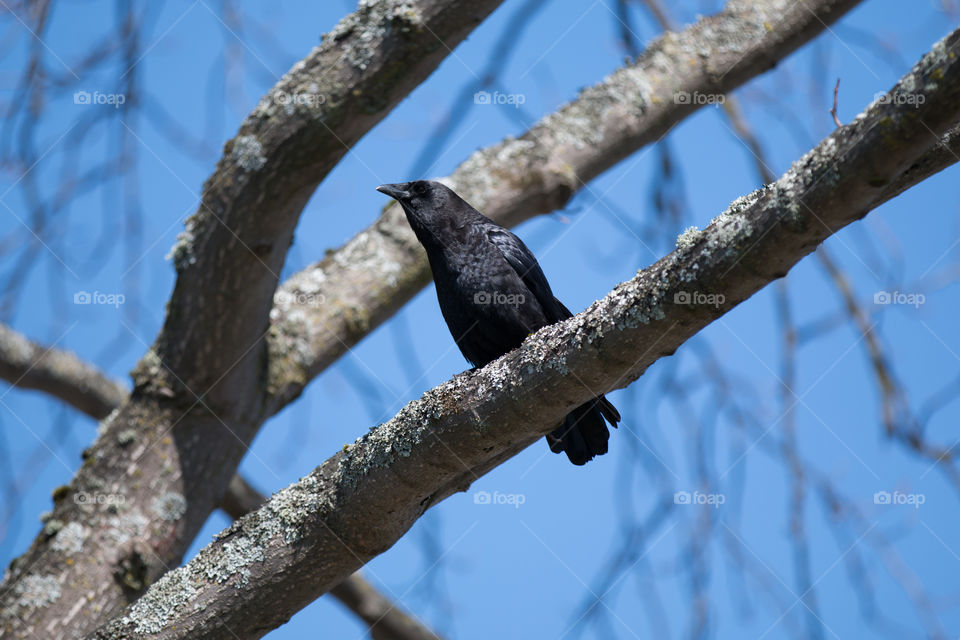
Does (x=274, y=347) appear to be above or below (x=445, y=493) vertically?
above

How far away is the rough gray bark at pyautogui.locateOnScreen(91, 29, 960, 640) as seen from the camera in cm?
163

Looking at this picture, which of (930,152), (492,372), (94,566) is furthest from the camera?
(94,566)

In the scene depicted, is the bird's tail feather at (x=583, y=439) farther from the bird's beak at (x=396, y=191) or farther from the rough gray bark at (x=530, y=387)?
the bird's beak at (x=396, y=191)

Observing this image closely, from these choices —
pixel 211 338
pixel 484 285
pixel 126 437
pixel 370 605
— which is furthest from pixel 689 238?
pixel 370 605

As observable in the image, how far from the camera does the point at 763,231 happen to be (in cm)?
174

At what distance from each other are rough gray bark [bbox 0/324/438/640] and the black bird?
1.35 meters

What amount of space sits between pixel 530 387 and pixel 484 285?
5.86ft

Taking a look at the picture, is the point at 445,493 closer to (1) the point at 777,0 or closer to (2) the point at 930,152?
(2) the point at 930,152

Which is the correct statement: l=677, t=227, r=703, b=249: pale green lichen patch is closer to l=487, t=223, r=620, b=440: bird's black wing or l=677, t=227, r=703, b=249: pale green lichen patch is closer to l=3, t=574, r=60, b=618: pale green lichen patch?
l=487, t=223, r=620, b=440: bird's black wing

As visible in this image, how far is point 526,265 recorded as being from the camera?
4074mm

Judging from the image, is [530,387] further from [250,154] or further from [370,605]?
[370,605]

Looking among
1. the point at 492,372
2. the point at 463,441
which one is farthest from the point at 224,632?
the point at 492,372

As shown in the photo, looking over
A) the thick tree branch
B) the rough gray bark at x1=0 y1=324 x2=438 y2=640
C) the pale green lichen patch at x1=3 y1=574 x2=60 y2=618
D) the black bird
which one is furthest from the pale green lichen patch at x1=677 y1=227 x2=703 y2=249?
the thick tree branch

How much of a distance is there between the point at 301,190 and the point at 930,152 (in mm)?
2202
